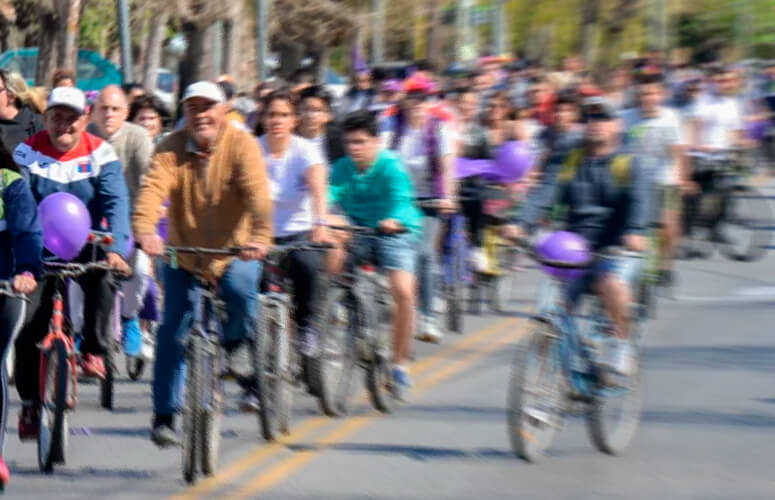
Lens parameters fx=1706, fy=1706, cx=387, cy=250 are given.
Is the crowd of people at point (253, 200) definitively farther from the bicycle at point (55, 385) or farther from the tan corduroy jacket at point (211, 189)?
the bicycle at point (55, 385)

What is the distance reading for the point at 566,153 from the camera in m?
8.99

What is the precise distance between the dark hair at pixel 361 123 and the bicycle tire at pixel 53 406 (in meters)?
2.36

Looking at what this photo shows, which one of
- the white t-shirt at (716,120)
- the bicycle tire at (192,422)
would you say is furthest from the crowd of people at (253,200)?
the white t-shirt at (716,120)

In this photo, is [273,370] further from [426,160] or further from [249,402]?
[426,160]

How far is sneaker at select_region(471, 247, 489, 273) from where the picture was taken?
13.5 metres

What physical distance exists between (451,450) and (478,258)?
524cm

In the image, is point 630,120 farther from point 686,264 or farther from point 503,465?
point 503,465

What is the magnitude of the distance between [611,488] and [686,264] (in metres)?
9.57

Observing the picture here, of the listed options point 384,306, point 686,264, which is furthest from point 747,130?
point 384,306

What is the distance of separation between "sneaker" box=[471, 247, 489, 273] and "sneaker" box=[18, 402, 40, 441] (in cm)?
591

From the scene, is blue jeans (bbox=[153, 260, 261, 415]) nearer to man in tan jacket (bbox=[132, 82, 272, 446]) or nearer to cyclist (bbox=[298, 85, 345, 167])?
man in tan jacket (bbox=[132, 82, 272, 446])

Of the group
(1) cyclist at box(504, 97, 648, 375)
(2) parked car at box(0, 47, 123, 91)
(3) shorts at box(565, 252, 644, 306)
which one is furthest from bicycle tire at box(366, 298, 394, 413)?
(2) parked car at box(0, 47, 123, 91)

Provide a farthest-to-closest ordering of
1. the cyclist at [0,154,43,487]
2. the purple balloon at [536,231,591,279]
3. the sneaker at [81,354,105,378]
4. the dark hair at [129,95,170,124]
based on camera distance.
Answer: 1. the dark hair at [129,95,170,124]
2. the sneaker at [81,354,105,378]
3. the purple balloon at [536,231,591,279]
4. the cyclist at [0,154,43,487]

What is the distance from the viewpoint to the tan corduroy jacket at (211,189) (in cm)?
793
